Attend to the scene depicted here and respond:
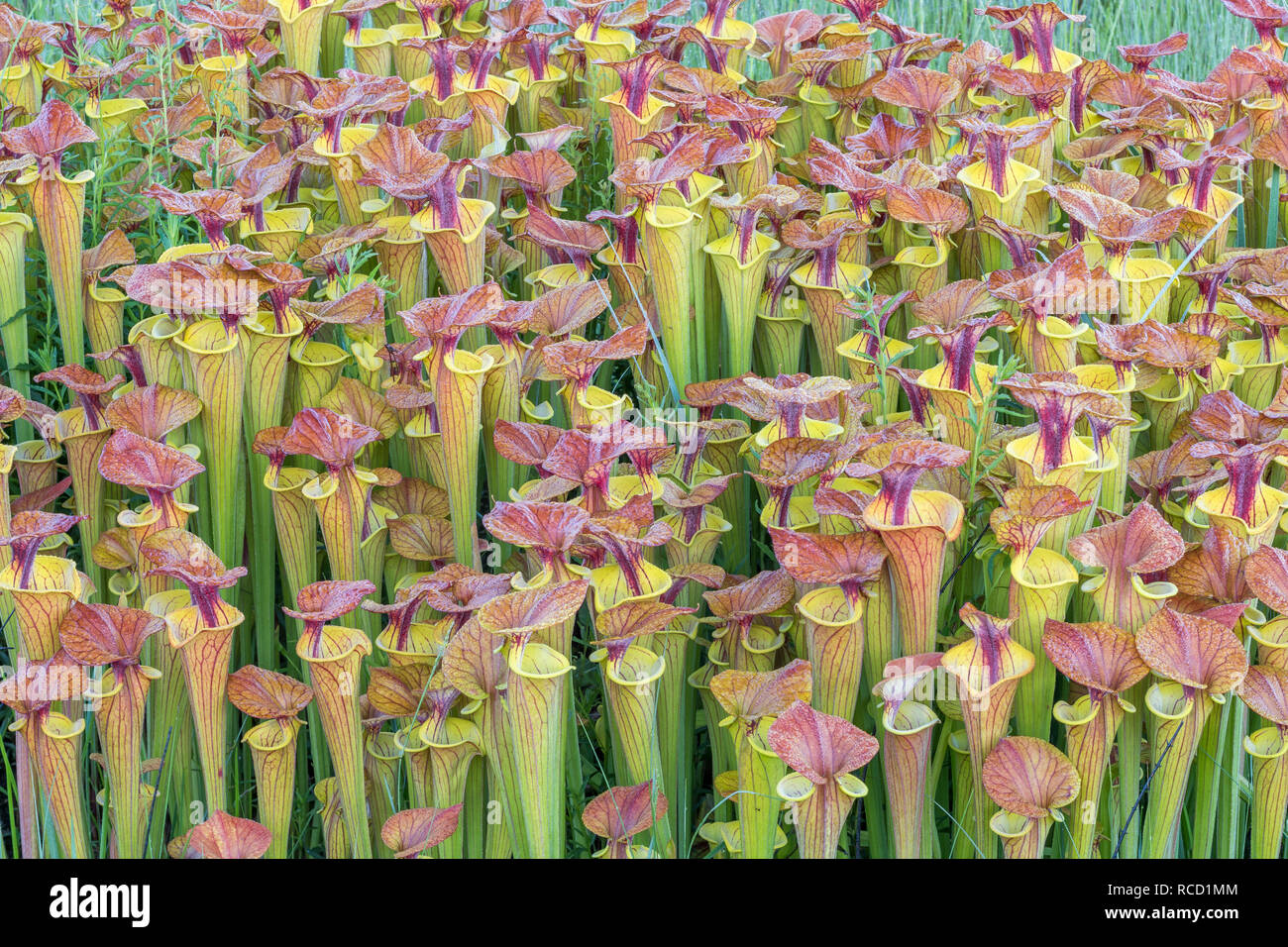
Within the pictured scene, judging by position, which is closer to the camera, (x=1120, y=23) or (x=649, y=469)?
(x=649, y=469)

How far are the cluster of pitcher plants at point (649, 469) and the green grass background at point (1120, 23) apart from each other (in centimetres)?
188

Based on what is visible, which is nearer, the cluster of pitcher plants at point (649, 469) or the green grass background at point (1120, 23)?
the cluster of pitcher plants at point (649, 469)

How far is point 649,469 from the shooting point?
69.8 inches

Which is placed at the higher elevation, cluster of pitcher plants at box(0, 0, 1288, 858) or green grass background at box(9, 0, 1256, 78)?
green grass background at box(9, 0, 1256, 78)

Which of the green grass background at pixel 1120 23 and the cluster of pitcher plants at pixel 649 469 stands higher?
the green grass background at pixel 1120 23

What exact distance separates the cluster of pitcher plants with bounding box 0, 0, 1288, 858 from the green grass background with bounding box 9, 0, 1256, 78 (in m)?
1.88

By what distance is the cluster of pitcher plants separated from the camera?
1.54 m

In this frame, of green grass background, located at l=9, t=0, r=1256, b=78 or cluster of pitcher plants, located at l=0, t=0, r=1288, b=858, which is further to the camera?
green grass background, located at l=9, t=0, r=1256, b=78

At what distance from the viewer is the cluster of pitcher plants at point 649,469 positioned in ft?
5.06

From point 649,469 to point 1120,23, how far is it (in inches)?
154

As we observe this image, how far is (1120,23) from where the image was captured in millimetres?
4719

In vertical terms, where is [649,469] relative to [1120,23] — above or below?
below
